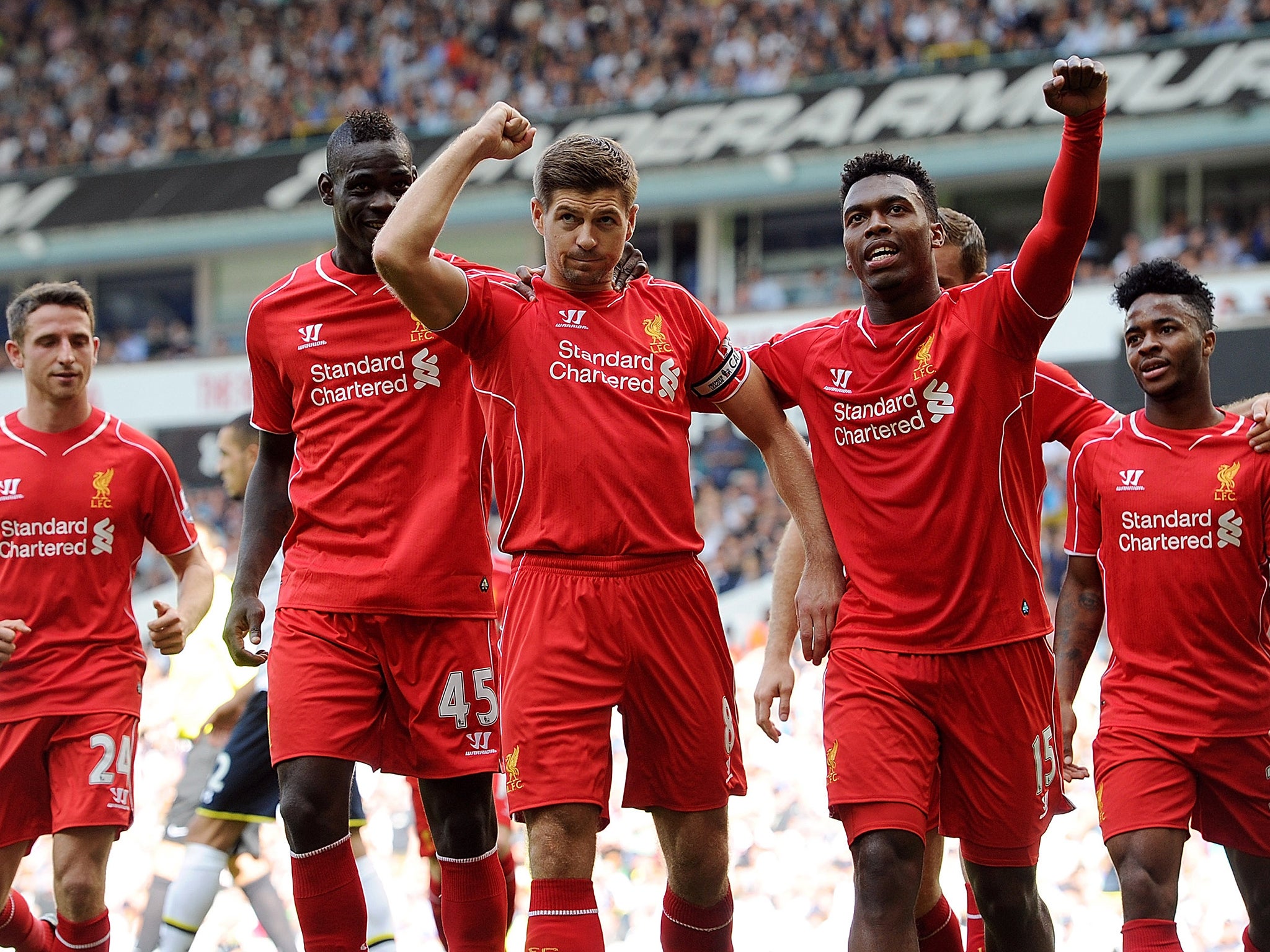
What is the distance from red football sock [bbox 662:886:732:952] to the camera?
4.40 m

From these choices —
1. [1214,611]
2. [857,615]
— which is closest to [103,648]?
[857,615]

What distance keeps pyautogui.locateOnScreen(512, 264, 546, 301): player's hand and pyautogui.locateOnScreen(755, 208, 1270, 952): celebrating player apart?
1.08 m

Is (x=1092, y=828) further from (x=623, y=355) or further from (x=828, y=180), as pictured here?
(x=828, y=180)

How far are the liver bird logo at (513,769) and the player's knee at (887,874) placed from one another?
36.5 inches

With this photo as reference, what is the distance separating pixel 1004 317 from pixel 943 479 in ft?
1.59

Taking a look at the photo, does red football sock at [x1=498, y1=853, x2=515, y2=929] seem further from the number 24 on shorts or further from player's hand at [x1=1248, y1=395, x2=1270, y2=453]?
player's hand at [x1=1248, y1=395, x2=1270, y2=453]

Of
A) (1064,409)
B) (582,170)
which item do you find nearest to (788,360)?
(582,170)

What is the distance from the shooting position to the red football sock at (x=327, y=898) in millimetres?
4309

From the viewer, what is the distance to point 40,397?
5.77m

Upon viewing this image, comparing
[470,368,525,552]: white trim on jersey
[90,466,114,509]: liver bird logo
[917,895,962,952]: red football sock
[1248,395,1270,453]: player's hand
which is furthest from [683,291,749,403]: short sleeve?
[90,466,114,509]: liver bird logo

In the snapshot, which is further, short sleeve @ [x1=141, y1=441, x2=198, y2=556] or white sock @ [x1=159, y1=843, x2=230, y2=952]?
white sock @ [x1=159, y1=843, x2=230, y2=952]

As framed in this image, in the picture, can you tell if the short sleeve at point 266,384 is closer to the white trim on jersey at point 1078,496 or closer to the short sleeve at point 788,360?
the short sleeve at point 788,360

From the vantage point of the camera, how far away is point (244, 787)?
6.25 m

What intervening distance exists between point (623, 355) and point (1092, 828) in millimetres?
4922
